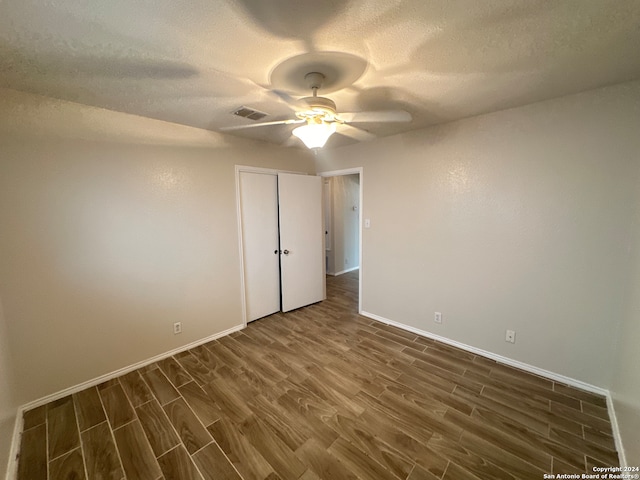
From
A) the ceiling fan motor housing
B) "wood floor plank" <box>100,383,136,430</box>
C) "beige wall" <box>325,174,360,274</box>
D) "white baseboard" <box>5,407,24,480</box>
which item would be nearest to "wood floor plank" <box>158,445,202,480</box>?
"wood floor plank" <box>100,383,136,430</box>

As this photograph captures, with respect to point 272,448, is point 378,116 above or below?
above

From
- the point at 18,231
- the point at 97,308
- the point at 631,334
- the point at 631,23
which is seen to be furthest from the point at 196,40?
the point at 631,334

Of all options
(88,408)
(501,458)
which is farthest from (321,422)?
(88,408)

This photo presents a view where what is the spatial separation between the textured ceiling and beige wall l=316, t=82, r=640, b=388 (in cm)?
34

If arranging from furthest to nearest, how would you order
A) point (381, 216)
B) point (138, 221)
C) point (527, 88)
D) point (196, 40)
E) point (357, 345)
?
point (381, 216) < point (357, 345) < point (138, 221) < point (527, 88) < point (196, 40)

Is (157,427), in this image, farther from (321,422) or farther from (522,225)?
(522,225)

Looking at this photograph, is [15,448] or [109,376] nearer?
[15,448]

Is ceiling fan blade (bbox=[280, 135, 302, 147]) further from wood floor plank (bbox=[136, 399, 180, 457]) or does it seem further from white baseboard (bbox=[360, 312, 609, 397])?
wood floor plank (bbox=[136, 399, 180, 457])

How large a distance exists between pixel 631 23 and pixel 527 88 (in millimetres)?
633

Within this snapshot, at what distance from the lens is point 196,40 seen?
4.15ft

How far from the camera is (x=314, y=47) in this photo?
1.31 meters

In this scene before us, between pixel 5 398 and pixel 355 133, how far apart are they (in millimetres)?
3557

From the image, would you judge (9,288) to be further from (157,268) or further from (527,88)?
(527,88)

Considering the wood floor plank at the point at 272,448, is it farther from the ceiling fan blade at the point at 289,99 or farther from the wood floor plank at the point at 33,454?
the ceiling fan blade at the point at 289,99
